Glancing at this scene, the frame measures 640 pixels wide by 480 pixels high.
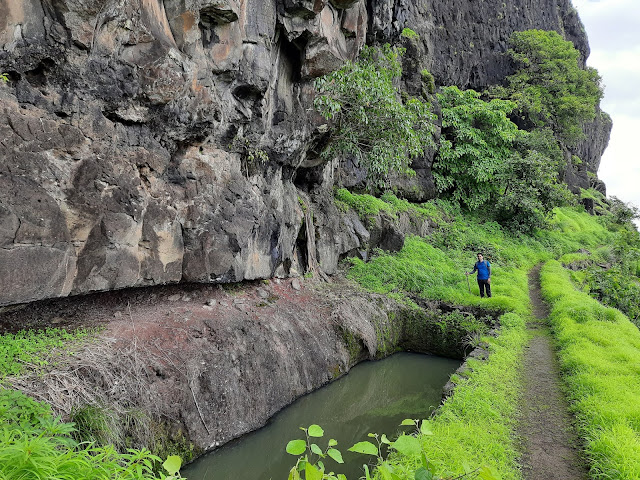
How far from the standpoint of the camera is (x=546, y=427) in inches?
231

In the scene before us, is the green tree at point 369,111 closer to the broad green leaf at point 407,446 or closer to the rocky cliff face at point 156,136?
the rocky cliff face at point 156,136

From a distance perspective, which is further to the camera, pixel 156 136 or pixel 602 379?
pixel 156 136

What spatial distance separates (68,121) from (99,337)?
313 centimetres

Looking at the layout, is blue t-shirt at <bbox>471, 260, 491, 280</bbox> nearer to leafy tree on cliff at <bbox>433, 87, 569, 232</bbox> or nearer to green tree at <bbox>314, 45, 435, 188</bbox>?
green tree at <bbox>314, 45, 435, 188</bbox>

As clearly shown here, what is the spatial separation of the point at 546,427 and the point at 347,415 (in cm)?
374

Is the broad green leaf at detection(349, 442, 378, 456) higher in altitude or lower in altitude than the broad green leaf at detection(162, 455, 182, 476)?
higher

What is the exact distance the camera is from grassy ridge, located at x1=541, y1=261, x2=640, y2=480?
479 centimetres

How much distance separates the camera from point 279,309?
9.25 metres

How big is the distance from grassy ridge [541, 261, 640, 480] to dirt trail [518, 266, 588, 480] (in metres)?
0.19

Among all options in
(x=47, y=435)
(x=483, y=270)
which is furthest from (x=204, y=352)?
(x=483, y=270)

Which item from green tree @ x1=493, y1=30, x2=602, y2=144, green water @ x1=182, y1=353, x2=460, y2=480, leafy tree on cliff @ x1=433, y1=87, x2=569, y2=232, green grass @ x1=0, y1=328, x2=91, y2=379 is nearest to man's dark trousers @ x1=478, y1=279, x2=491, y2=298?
green water @ x1=182, y1=353, x2=460, y2=480

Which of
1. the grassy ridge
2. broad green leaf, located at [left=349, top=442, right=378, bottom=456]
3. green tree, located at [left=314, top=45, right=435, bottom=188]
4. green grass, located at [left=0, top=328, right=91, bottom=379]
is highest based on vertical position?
green tree, located at [left=314, top=45, right=435, bottom=188]

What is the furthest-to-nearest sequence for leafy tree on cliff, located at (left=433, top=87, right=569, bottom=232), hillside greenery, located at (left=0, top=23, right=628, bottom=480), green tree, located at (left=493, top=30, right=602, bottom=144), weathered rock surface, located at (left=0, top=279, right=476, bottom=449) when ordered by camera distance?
green tree, located at (left=493, top=30, right=602, bottom=144)
leafy tree on cliff, located at (left=433, top=87, right=569, bottom=232)
weathered rock surface, located at (left=0, top=279, right=476, bottom=449)
hillside greenery, located at (left=0, top=23, right=628, bottom=480)

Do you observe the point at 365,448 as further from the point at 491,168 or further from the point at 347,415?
the point at 491,168
